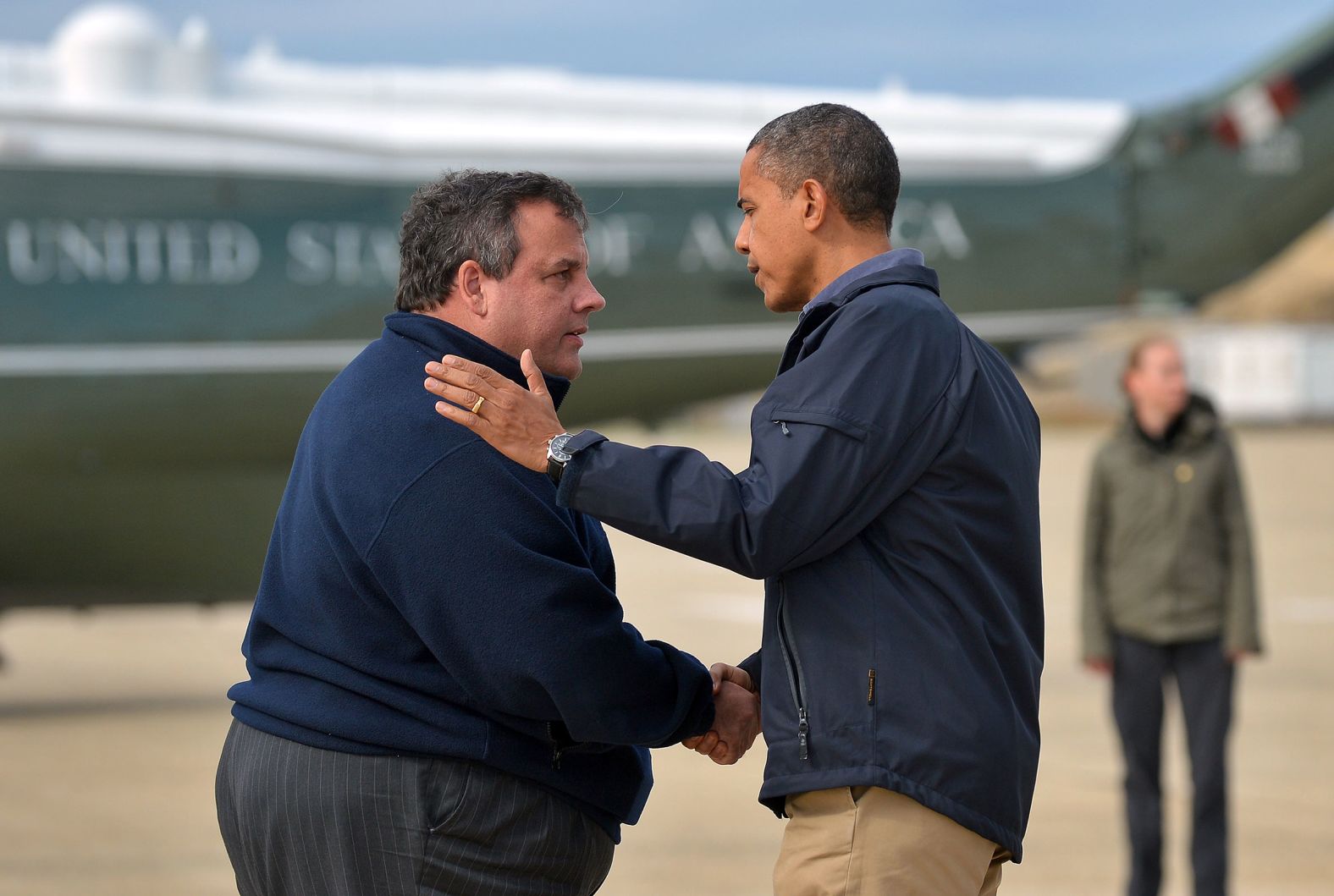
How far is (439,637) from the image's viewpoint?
9.15ft

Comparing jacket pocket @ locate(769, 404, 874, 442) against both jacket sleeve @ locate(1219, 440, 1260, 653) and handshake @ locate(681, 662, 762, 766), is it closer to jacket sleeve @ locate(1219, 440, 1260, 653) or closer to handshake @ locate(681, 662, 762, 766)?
handshake @ locate(681, 662, 762, 766)

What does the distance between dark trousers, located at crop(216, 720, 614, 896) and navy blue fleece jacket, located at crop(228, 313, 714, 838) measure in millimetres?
39

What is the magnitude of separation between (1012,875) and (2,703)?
7001 millimetres

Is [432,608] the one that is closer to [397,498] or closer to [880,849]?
[397,498]

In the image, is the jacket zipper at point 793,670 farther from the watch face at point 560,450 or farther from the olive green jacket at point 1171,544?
the olive green jacket at point 1171,544

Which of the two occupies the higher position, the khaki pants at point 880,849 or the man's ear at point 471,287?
the man's ear at point 471,287

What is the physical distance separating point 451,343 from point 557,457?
1.26 feet

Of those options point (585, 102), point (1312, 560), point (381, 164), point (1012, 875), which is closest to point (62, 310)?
point (381, 164)

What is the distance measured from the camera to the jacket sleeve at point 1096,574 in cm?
648

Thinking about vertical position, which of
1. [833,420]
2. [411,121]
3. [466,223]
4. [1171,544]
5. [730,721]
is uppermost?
[411,121]

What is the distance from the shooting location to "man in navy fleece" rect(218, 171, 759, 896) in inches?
110

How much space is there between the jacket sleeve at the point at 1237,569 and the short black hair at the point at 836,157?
13.0ft

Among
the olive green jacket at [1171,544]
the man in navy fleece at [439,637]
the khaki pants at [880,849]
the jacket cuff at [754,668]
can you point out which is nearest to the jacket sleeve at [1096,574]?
the olive green jacket at [1171,544]

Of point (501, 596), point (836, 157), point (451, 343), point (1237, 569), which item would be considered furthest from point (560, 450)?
point (1237, 569)
